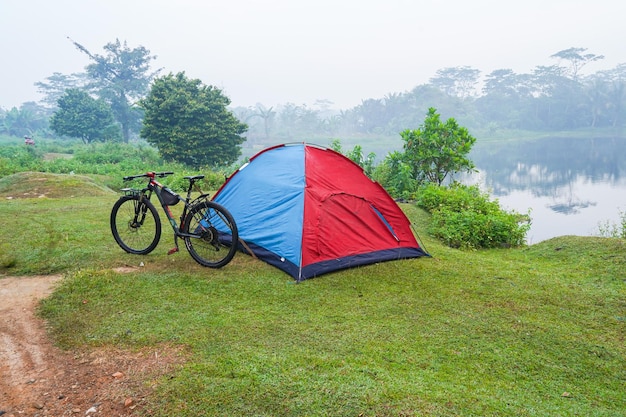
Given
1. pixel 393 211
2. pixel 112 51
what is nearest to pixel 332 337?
pixel 393 211

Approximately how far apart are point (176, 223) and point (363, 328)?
9.45 ft

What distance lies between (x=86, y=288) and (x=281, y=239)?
206 centimetres

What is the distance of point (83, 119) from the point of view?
33.4m

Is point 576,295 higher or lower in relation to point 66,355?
higher

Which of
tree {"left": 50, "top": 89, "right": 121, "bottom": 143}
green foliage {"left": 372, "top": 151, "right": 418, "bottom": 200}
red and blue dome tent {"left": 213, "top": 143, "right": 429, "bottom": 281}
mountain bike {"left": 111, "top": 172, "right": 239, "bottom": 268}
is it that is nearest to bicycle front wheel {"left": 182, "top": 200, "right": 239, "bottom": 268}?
mountain bike {"left": 111, "top": 172, "right": 239, "bottom": 268}

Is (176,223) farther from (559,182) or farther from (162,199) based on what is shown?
(559,182)

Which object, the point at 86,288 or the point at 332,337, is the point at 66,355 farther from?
the point at 332,337

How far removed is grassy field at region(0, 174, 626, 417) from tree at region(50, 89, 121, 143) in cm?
3192

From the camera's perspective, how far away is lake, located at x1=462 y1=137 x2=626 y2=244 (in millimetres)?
13992

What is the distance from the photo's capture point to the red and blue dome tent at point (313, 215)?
15.8 feet

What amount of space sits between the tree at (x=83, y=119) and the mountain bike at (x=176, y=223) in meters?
32.4

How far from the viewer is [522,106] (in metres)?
61.3

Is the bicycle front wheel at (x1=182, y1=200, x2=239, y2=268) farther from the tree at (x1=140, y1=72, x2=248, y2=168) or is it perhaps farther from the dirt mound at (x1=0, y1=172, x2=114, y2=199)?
the tree at (x1=140, y1=72, x2=248, y2=168)

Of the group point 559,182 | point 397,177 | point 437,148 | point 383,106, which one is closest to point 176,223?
point 397,177
